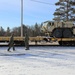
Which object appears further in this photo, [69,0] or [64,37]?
[69,0]

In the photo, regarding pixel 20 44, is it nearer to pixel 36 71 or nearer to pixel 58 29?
pixel 58 29

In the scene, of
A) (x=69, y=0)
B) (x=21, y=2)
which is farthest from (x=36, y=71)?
(x=69, y=0)

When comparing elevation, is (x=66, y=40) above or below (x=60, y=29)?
below

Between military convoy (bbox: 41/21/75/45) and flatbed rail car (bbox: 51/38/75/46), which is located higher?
military convoy (bbox: 41/21/75/45)

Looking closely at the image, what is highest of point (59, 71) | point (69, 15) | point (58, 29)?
point (69, 15)

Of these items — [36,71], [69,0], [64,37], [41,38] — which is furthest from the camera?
[69,0]

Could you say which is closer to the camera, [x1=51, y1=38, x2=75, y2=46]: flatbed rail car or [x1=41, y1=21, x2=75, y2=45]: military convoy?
[x1=51, y1=38, x2=75, y2=46]: flatbed rail car

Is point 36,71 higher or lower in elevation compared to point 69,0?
lower

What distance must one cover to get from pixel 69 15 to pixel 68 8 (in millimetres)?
1594

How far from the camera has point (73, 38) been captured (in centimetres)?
2900

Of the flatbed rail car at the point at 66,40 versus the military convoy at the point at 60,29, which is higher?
the military convoy at the point at 60,29

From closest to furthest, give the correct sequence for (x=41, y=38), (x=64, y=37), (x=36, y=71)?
(x=36, y=71)
(x=41, y=38)
(x=64, y=37)

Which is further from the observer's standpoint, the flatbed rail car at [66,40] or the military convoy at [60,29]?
the military convoy at [60,29]

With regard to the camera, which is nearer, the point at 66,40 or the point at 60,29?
the point at 66,40
